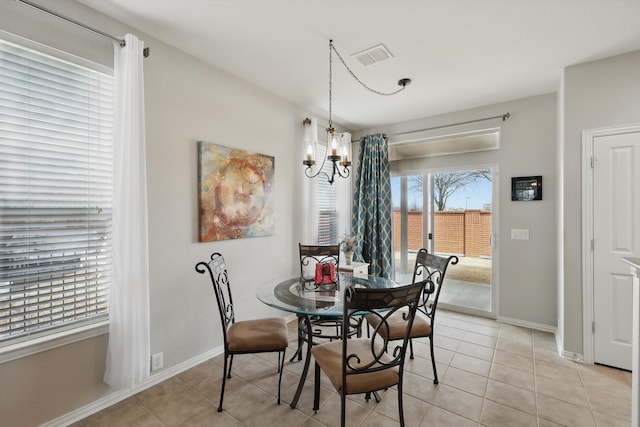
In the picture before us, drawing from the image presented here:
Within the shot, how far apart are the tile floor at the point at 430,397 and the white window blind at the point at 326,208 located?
1853mm

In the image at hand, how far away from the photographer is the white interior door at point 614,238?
260 cm

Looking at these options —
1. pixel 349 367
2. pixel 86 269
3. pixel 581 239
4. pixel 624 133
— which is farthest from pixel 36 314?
pixel 624 133

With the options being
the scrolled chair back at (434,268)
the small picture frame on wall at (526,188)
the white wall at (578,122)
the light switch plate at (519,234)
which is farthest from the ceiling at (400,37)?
the scrolled chair back at (434,268)

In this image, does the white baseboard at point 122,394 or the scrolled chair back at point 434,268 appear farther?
the scrolled chair back at point 434,268

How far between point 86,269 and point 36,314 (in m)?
0.35

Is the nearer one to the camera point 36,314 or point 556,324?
point 36,314

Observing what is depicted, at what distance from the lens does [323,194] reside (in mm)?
4363

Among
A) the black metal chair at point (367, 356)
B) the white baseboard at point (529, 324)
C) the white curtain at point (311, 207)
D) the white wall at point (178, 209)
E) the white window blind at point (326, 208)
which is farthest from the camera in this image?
the white window blind at point (326, 208)

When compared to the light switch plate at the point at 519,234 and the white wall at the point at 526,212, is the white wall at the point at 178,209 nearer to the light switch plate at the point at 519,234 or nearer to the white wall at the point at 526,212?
the white wall at the point at 526,212

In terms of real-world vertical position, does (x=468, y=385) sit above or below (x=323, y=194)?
below

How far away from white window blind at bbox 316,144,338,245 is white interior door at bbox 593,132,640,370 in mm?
2992

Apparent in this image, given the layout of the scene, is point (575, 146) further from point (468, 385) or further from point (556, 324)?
point (468, 385)

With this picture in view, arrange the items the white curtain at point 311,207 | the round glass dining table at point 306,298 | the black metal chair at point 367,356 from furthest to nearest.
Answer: the white curtain at point 311,207, the round glass dining table at point 306,298, the black metal chair at point 367,356

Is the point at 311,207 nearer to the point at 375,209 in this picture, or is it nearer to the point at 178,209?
the point at 375,209
